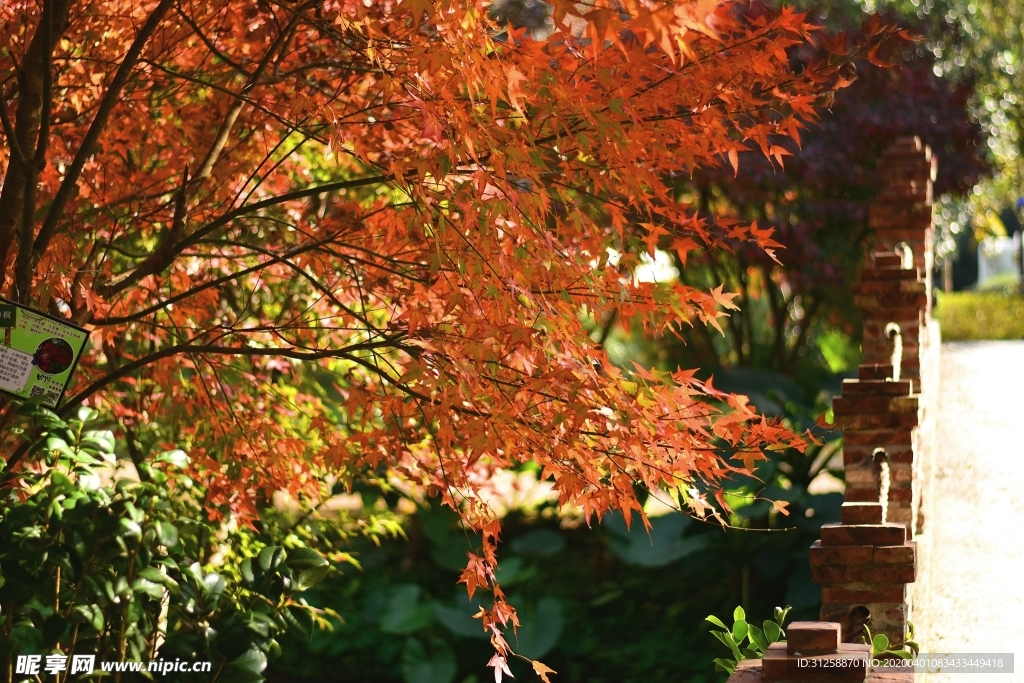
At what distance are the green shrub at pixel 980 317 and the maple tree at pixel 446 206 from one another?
9439 mm

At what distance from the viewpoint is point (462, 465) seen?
3.72 m

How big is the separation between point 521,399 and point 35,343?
5.14 ft

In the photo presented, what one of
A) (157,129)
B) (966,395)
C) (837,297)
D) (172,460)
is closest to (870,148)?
(837,297)

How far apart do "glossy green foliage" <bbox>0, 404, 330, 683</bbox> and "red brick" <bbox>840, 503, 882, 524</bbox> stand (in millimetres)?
1974

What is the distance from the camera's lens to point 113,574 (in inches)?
150

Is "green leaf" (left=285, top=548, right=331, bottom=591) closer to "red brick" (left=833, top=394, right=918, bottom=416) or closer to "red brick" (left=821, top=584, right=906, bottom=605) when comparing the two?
"red brick" (left=821, top=584, right=906, bottom=605)

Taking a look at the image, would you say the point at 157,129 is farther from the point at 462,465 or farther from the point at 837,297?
the point at 837,297

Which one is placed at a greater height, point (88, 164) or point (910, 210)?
point (910, 210)

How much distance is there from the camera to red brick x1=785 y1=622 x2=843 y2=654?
290 centimetres

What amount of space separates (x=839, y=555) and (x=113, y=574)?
2423 millimetres

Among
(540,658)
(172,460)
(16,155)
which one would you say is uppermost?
(16,155)

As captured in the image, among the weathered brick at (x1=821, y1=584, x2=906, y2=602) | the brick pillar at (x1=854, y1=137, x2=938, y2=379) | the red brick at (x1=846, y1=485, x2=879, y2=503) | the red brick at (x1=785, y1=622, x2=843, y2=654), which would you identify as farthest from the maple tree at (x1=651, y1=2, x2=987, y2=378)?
the red brick at (x1=785, y1=622, x2=843, y2=654)

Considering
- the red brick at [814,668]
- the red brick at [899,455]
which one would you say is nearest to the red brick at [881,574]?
the red brick at [814,668]

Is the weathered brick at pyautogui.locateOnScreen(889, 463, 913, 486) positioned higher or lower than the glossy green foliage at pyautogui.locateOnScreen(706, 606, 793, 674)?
higher
